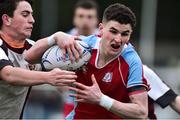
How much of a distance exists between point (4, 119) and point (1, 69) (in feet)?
2.62

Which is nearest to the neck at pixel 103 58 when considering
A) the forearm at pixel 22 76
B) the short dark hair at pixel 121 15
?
the short dark hair at pixel 121 15

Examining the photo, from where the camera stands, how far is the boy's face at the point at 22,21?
20.5ft

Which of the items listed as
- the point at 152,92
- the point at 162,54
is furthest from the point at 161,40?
the point at 152,92

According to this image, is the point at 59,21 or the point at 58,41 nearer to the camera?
the point at 58,41

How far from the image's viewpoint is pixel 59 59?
5.91m

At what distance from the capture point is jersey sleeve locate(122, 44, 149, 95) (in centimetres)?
593

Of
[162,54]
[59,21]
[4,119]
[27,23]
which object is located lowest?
[162,54]

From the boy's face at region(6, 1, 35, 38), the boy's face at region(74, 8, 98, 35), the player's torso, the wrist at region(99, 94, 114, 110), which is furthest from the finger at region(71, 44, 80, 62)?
the boy's face at region(74, 8, 98, 35)

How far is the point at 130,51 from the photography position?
6.05m

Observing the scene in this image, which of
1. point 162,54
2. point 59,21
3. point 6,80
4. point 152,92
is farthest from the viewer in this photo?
point 162,54

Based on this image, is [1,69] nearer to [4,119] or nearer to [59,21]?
[4,119]

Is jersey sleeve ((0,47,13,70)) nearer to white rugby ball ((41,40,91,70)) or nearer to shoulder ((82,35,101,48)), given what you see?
white rugby ball ((41,40,91,70))

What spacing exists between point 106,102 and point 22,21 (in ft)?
3.65

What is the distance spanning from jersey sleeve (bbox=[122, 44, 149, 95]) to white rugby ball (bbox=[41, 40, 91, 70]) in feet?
1.16
